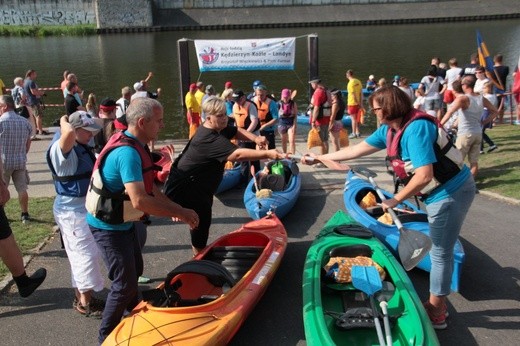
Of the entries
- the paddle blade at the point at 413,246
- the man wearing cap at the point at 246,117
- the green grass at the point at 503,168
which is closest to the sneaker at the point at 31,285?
the paddle blade at the point at 413,246

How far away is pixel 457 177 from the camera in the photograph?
13.4ft

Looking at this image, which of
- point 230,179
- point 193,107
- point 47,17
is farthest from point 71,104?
point 47,17

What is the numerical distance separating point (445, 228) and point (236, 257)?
2380 mm

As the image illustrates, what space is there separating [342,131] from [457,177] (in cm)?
692

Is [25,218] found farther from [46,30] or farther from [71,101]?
[46,30]

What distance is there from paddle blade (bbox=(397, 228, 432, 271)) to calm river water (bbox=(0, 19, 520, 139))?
11726mm

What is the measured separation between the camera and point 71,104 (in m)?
9.68

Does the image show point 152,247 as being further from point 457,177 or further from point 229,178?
point 457,177

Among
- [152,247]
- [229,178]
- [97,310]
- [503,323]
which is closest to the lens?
[503,323]

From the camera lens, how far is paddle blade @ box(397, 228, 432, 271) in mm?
4211

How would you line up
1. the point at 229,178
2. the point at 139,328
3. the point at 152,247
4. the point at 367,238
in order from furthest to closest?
1. the point at 229,178
2. the point at 152,247
3. the point at 367,238
4. the point at 139,328

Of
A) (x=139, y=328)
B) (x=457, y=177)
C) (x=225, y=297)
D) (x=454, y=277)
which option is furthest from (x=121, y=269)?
(x=454, y=277)

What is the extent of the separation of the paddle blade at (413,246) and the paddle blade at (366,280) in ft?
1.08

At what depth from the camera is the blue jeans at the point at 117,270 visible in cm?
395
